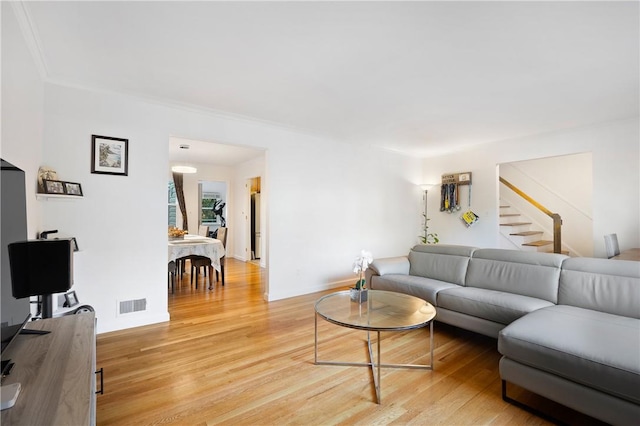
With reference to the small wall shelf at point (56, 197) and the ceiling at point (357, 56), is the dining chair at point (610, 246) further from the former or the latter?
the small wall shelf at point (56, 197)

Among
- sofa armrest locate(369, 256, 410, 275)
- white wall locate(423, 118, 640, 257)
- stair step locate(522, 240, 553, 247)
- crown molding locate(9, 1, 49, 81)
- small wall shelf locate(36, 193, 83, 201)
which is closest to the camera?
crown molding locate(9, 1, 49, 81)

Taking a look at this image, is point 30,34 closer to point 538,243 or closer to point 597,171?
point 597,171

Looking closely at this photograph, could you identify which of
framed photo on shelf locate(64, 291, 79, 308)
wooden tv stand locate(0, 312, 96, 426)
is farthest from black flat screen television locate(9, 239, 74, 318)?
framed photo on shelf locate(64, 291, 79, 308)

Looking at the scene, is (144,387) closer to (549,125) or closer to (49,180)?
(49,180)

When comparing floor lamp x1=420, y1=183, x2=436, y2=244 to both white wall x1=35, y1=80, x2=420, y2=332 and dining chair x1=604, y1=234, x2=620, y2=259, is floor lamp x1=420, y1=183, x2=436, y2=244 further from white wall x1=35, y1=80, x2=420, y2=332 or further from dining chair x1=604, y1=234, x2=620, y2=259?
dining chair x1=604, y1=234, x2=620, y2=259

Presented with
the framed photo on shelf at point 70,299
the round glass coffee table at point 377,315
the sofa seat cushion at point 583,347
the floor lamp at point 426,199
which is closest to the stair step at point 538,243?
the floor lamp at point 426,199

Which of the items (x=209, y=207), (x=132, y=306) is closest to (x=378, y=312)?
(x=132, y=306)

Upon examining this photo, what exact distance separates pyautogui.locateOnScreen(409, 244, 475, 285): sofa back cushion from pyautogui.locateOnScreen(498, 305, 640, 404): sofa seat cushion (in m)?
1.17

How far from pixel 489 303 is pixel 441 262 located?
0.98 m

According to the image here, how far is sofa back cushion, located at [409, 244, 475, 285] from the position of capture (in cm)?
332

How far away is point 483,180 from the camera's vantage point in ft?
17.4

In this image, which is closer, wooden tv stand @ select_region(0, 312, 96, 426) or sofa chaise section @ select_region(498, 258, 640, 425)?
wooden tv stand @ select_region(0, 312, 96, 426)

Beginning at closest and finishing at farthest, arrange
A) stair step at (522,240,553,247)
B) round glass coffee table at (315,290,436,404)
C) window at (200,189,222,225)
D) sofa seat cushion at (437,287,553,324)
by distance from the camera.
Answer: round glass coffee table at (315,290,436,404), sofa seat cushion at (437,287,553,324), stair step at (522,240,553,247), window at (200,189,222,225)

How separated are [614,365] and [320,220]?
11.9 feet
